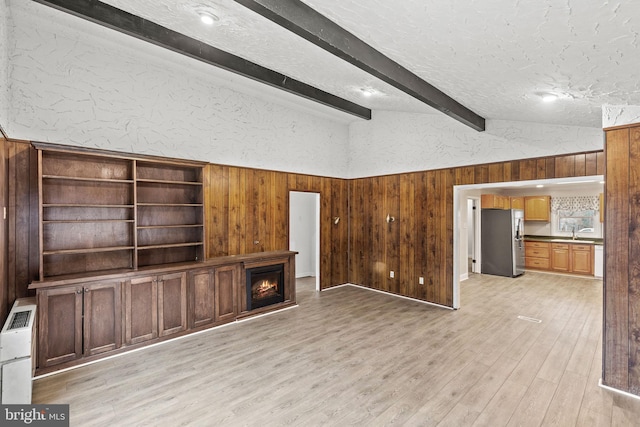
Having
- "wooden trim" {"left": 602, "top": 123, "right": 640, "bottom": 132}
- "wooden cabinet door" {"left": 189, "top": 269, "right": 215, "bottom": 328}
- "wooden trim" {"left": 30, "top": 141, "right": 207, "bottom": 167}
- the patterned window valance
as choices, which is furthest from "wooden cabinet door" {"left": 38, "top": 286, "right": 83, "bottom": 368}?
the patterned window valance

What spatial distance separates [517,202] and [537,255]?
5.09ft

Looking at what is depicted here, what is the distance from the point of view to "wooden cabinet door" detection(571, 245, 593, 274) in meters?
7.47

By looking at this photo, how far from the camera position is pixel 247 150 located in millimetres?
5242

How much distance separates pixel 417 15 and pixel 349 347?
3.42 metres

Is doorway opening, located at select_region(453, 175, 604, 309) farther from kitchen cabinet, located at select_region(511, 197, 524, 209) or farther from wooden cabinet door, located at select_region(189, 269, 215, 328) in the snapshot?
wooden cabinet door, located at select_region(189, 269, 215, 328)

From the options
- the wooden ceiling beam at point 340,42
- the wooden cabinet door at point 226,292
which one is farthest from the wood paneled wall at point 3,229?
the wooden ceiling beam at point 340,42

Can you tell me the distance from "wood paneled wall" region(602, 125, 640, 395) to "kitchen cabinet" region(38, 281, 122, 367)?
5.12 meters

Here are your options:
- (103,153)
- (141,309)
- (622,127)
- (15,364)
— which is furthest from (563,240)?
(15,364)

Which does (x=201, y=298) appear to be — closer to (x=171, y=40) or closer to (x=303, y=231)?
(x=171, y=40)

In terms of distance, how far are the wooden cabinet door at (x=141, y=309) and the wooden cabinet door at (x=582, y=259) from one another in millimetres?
9279

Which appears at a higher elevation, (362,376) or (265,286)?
(265,286)

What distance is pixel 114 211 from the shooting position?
393 cm

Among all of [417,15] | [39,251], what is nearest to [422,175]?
[417,15]

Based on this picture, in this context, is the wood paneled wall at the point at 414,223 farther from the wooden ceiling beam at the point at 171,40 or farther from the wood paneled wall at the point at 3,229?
the wood paneled wall at the point at 3,229
